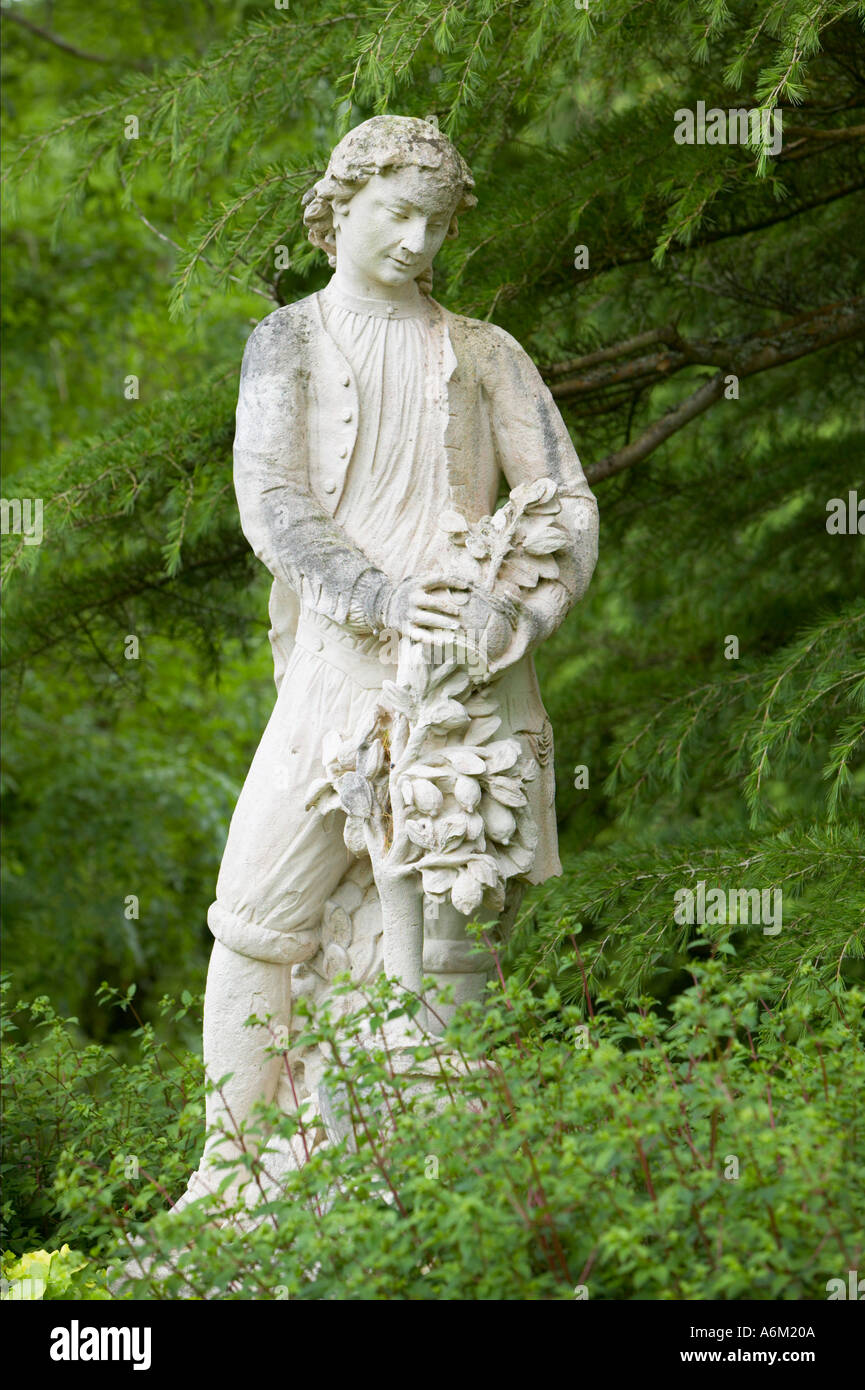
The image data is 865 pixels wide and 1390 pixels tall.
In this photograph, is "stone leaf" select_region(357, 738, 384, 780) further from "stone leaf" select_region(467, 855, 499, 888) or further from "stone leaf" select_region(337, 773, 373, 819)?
"stone leaf" select_region(467, 855, 499, 888)

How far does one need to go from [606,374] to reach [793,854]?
183 cm

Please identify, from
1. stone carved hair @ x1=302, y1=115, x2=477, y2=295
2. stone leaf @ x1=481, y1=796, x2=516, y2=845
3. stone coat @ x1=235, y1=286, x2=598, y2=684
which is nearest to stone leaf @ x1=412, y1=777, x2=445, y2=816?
stone leaf @ x1=481, y1=796, x2=516, y2=845

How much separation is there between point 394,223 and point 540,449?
0.62m

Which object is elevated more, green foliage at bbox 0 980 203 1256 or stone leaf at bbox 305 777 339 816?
stone leaf at bbox 305 777 339 816

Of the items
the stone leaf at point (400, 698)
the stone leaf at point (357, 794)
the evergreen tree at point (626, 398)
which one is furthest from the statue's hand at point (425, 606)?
the evergreen tree at point (626, 398)

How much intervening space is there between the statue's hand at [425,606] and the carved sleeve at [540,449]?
34 centimetres

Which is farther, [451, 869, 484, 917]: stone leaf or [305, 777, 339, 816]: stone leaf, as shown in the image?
[305, 777, 339, 816]: stone leaf

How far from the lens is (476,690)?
3990 millimetres

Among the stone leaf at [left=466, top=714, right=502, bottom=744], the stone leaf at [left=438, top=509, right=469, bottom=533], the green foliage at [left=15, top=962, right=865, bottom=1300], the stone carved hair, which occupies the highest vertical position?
the stone carved hair

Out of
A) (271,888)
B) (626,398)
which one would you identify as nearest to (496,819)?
(271,888)

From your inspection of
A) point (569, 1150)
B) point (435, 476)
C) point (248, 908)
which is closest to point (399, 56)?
point (435, 476)

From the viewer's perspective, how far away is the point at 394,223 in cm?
406

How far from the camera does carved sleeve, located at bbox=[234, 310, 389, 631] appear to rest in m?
3.97
